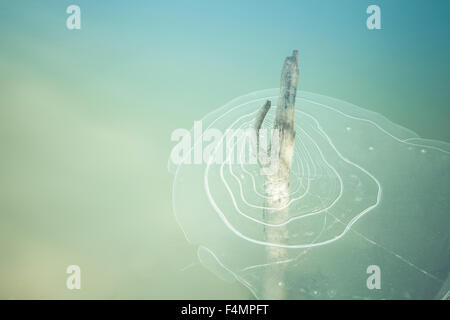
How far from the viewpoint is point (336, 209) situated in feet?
5.59

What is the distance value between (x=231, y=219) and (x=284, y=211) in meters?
0.34

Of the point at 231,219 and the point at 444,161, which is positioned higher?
the point at 444,161

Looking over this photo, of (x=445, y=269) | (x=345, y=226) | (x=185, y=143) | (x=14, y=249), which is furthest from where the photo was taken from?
(x=14, y=249)

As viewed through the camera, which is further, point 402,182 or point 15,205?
point 15,205

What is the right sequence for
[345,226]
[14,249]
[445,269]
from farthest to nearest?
[14,249] → [345,226] → [445,269]

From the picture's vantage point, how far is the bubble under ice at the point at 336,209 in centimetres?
159

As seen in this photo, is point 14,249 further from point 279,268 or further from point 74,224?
point 279,268

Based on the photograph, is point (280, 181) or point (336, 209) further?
point (336, 209)

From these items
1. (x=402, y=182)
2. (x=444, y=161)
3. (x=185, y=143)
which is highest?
(x=185, y=143)

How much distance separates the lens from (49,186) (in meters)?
2.63

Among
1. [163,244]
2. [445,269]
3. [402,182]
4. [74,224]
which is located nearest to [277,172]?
[402,182]

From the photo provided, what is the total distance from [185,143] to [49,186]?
137 centimetres

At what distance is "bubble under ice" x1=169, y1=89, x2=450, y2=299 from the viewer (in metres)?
1.59

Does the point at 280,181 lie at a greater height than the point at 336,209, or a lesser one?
greater
